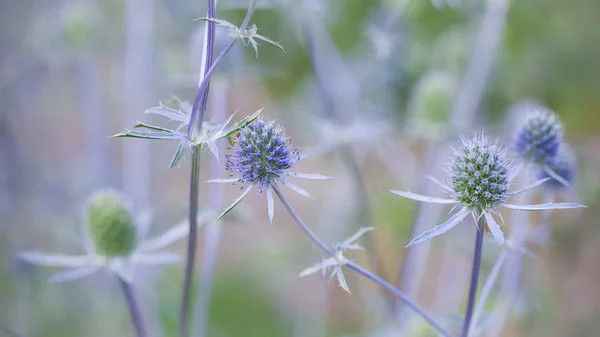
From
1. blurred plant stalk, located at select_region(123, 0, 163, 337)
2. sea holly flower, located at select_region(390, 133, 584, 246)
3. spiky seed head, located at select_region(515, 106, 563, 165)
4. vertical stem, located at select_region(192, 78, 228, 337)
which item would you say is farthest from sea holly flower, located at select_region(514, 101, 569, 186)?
blurred plant stalk, located at select_region(123, 0, 163, 337)

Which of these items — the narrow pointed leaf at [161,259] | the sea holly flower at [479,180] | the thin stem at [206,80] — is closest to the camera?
the thin stem at [206,80]

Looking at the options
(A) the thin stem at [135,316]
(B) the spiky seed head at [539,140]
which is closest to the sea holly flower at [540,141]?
(B) the spiky seed head at [539,140]

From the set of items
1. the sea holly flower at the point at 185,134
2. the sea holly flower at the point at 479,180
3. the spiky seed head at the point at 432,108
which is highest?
the spiky seed head at the point at 432,108

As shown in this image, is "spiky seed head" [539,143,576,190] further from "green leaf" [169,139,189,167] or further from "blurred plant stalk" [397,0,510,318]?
"green leaf" [169,139,189,167]

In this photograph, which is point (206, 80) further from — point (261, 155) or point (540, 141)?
point (540, 141)

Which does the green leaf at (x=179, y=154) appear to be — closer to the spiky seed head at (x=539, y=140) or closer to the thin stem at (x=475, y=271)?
the thin stem at (x=475, y=271)

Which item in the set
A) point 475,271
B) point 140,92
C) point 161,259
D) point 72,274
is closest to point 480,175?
point 475,271
